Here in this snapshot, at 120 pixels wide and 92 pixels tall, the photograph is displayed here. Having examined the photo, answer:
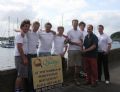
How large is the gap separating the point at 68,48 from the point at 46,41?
138cm

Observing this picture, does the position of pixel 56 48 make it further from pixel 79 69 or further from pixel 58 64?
pixel 79 69

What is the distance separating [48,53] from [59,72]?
2.35ft

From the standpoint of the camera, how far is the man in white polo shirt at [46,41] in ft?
34.9

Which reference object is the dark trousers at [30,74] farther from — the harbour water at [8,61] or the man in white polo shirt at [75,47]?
the man in white polo shirt at [75,47]

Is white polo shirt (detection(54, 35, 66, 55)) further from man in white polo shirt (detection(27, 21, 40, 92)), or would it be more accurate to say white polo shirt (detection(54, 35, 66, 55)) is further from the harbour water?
the harbour water

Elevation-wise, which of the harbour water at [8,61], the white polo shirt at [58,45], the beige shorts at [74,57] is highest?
the white polo shirt at [58,45]

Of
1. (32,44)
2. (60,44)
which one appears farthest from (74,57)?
(32,44)

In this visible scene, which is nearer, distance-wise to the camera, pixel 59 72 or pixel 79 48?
pixel 59 72

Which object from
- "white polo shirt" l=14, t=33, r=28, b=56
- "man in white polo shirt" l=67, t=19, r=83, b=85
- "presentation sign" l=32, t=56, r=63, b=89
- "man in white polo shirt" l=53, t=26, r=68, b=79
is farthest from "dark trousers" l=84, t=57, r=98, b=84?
"white polo shirt" l=14, t=33, r=28, b=56

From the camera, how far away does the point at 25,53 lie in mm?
9852

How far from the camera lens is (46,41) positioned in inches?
421

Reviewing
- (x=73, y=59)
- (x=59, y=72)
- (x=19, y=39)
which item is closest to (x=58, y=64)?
(x=59, y=72)

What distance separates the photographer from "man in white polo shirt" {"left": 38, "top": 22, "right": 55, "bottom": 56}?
34.9 ft

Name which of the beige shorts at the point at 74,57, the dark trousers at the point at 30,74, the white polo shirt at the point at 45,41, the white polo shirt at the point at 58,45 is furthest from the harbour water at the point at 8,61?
the beige shorts at the point at 74,57
